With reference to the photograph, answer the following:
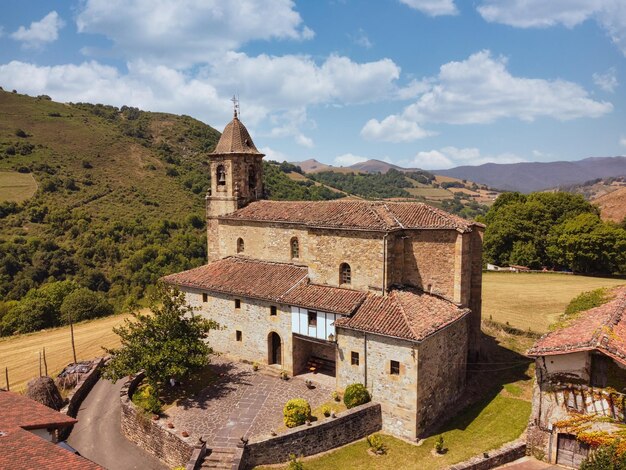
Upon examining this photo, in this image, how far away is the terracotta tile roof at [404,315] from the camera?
821 inches

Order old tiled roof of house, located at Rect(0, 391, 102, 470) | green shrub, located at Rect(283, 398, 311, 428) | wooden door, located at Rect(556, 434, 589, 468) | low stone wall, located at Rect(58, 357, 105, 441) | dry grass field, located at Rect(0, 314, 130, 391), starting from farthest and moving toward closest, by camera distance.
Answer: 1. dry grass field, located at Rect(0, 314, 130, 391)
2. low stone wall, located at Rect(58, 357, 105, 441)
3. green shrub, located at Rect(283, 398, 311, 428)
4. wooden door, located at Rect(556, 434, 589, 468)
5. old tiled roof of house, located at Rect(0, 391, 102, 470)

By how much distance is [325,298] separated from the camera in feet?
80.5

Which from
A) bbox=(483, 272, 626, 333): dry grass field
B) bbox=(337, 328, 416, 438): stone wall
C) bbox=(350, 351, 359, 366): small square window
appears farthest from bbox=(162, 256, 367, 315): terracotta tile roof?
bbox=(483, 272, 626, 333): dry grass field

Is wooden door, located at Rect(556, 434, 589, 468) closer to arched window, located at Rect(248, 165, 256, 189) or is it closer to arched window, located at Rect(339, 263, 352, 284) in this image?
arched window, located at Rect(339, 263, 352, 284)

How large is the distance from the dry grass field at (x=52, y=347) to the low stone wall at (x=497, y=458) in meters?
28.8

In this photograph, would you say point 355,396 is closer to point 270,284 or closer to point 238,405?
point 238,405

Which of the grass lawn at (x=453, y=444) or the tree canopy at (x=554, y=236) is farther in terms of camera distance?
the tree canopy at (x=554, y=236)

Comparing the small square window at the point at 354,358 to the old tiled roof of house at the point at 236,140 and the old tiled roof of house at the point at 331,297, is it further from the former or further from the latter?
the old tiled roof of house at the point at 236,140

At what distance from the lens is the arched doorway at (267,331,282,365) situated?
87.6ft

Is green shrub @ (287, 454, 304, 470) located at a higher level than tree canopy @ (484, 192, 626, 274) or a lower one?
lower

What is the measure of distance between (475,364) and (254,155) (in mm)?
22212

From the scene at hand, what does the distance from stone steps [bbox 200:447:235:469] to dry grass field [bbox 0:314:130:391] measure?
18.8 metres

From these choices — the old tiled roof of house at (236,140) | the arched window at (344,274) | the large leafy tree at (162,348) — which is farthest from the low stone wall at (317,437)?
the old tiled roof of house at (236,140)

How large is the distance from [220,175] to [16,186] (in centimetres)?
5391
